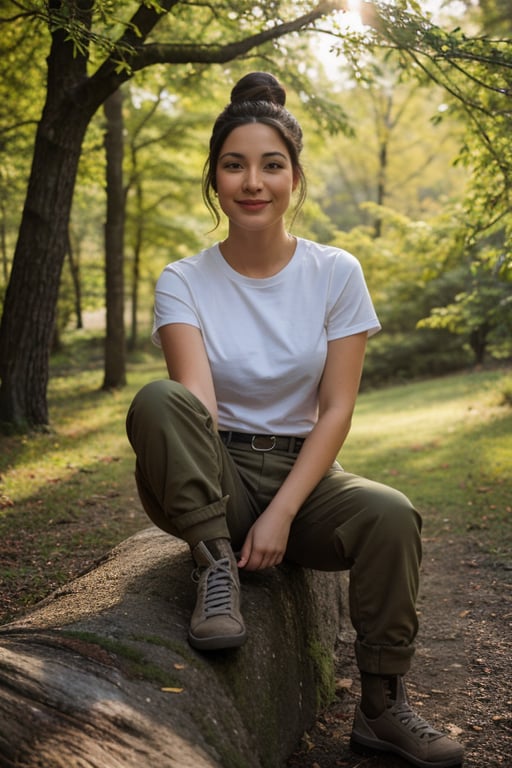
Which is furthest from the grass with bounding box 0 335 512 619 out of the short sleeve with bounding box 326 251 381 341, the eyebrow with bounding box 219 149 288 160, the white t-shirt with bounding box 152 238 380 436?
the eyebrow with bounding box 219 149 288 160

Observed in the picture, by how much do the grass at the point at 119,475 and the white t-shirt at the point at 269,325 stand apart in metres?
1.44

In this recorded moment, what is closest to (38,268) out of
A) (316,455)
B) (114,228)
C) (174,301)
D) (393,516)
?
(174,301)

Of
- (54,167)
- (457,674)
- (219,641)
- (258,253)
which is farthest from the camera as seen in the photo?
(54,167)

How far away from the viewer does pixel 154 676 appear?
198 centimetres

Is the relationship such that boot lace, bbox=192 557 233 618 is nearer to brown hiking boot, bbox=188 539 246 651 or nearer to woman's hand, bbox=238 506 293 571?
brown hiking boot, bbox=188 539 246 651

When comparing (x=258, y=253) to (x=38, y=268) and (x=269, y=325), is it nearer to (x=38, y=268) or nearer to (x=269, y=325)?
(x=269, y=325)

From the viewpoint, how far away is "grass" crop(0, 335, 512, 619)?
13.7 feet

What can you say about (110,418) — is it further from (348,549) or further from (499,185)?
(348,549)

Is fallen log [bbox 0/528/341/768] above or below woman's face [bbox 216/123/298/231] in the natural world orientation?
below

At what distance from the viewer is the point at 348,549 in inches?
93.7

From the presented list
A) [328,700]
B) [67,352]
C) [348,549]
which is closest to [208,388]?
[348,549]

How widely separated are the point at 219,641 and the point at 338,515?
0.58m

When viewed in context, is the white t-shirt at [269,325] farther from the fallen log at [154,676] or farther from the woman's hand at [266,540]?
the fallen log at [154,676]

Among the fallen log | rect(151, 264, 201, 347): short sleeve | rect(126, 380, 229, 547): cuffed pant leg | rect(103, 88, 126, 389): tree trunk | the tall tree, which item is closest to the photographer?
the fallen log
